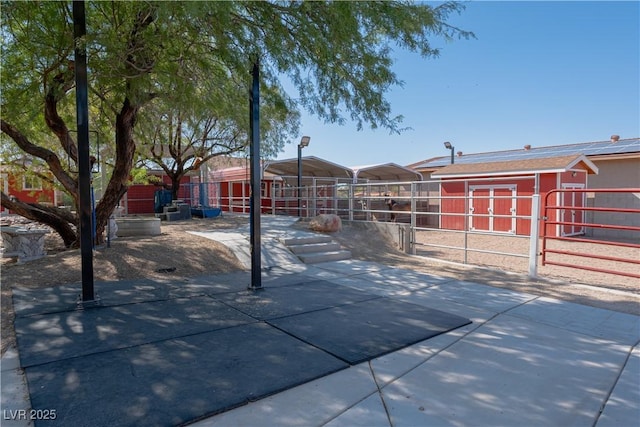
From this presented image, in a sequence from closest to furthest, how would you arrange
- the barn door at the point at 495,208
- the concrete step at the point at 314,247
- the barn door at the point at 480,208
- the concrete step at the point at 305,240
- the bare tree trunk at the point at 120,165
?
1. the bare tree trunk at the point at 120,165
2. the concrete step at the point at 314,247
3. the concrete step at the point at 305,240
4. the barn door at the point at 495,208
5. the barn door at the point at 480,208

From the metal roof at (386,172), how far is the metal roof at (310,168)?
2.70 ft

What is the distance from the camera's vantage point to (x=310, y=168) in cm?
2266

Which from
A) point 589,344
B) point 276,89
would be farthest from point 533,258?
point 276,89

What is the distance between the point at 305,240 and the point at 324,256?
92 cm

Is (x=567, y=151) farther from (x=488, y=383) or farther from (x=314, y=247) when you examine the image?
(x=488, y=383)

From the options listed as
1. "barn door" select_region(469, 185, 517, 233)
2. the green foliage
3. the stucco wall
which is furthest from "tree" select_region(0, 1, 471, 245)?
the stucco wall

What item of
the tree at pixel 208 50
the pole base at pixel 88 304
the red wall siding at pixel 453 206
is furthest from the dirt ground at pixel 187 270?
the red wall siding at pixel 453 206

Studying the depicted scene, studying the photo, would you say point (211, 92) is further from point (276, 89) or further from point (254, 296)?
point (254, 296)

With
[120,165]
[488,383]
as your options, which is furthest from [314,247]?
[488,383]

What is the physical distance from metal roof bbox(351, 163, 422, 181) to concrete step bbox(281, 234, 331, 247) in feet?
39.5

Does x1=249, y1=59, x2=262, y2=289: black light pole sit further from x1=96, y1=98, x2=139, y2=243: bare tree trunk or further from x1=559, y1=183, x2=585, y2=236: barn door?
x1=559, y1=183, x2=585, y2=236: barn door

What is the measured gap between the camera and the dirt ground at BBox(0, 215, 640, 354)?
572 centimetres

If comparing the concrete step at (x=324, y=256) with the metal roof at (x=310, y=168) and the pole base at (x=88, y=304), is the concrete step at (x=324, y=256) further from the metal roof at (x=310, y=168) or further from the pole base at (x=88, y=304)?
the metal roof at (x=310, y=168)

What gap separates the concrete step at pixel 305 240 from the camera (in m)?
9.19
